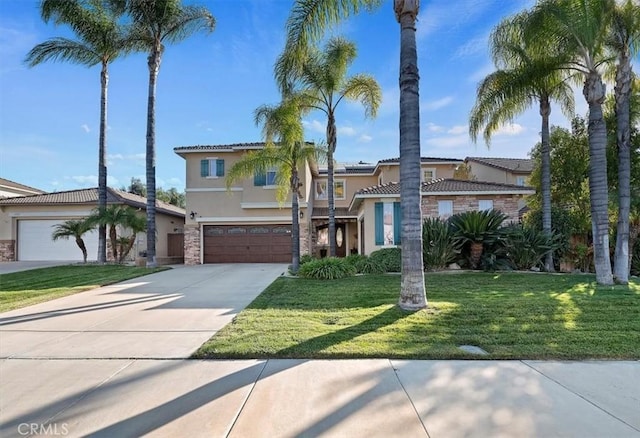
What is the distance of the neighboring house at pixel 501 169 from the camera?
27.3 metres

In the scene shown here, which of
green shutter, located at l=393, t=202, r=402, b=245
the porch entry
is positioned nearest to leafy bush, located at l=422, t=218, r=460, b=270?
green shutter, located at l=393, t=202, r=402, b=245

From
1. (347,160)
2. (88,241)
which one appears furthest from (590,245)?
(88,241)

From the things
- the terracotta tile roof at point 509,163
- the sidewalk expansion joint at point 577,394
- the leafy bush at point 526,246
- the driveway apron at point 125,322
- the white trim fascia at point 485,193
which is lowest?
the sidewalk expansion joint at point 577,394

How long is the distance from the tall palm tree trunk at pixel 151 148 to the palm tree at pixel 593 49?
14.8m

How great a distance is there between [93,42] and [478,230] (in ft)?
62.2

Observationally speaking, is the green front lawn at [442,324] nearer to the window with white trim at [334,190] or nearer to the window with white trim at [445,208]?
the window with white trim at [445,208]

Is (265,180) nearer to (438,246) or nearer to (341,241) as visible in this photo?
(341,241)

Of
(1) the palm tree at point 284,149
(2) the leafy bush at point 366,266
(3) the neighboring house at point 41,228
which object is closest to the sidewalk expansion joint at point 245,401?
(2) the leafy bush at point 366,266

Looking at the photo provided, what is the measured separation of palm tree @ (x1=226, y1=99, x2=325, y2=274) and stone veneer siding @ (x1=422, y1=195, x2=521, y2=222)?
221 inches

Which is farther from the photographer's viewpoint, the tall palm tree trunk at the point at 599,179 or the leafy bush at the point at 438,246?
the leafy bush at the point at 438,246

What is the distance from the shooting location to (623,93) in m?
10.6

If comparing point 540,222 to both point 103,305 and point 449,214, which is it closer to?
point 449,214

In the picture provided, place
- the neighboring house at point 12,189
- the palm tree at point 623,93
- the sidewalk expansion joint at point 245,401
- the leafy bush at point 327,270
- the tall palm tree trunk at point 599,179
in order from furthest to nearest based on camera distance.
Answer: the neighboring house at point 12,189 < the leafy bush at point 327,270 < the palm tree at point 623,93 < the tall palm tree trunk at point 599,179 < the sidewalk expansion joint at point 245,401

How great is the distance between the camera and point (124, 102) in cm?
1814
